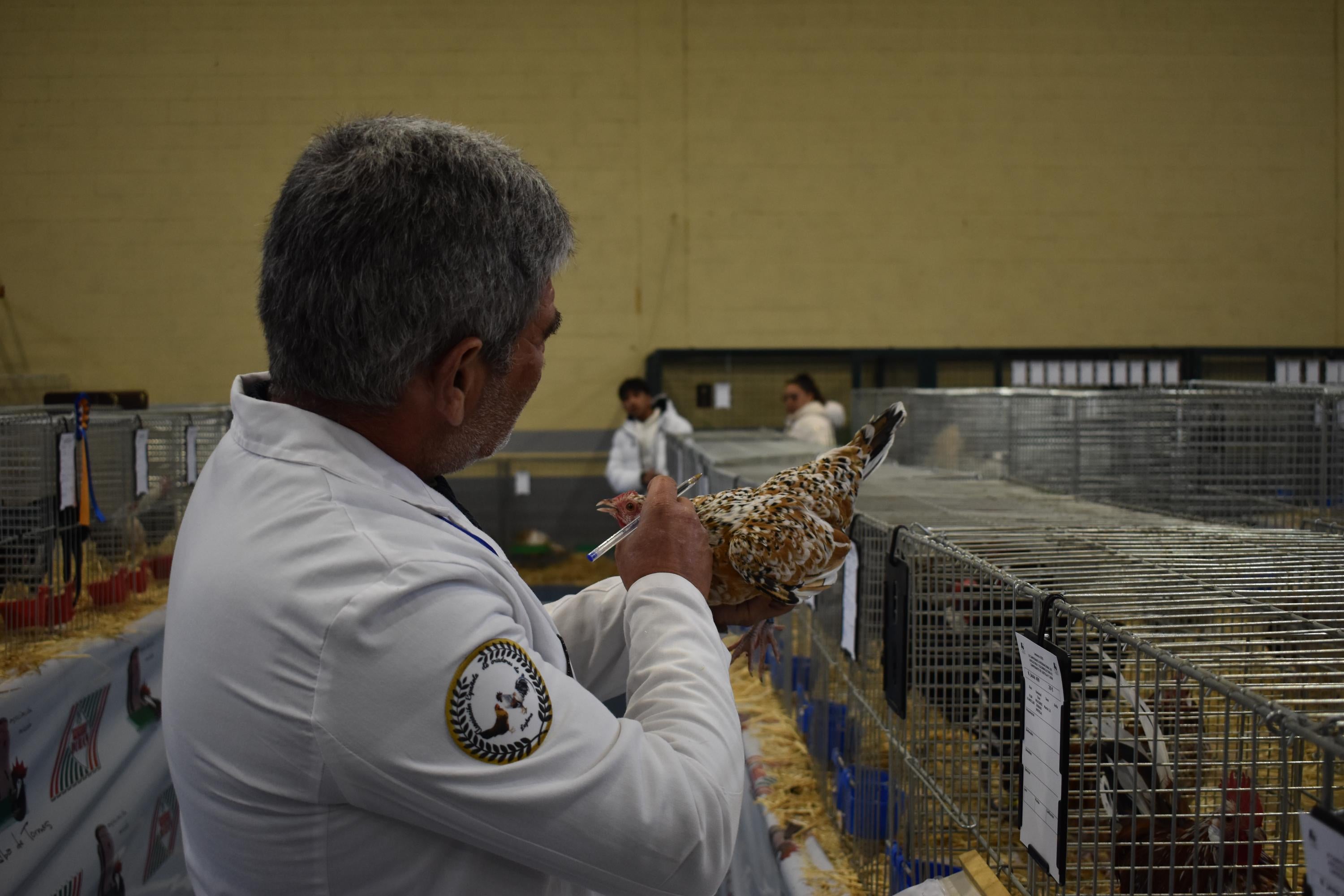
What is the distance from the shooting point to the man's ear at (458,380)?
103 centimetres

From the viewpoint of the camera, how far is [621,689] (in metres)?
1.50

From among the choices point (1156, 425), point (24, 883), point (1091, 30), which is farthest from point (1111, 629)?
point (1091, 30)

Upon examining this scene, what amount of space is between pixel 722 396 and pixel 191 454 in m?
4.96

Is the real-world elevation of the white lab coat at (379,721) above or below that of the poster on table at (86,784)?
above

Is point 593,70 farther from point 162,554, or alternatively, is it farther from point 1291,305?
point 1291,305

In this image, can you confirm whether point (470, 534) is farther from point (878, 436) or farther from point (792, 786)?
point (792, 786)

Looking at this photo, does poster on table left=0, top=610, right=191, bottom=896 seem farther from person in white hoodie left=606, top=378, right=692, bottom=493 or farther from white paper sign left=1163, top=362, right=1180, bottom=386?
white paper sign left=1163, top=362, right=1180, bottom=386

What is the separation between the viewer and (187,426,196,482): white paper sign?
20.1ft

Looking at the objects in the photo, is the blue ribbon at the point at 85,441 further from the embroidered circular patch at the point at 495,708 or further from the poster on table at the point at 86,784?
the embroidered circular patch at the point at 495,708

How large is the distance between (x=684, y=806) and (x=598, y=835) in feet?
0.28

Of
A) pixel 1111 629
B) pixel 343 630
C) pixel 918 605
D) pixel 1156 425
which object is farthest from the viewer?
pixel 1156 425

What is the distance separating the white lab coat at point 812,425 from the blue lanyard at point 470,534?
638 cm

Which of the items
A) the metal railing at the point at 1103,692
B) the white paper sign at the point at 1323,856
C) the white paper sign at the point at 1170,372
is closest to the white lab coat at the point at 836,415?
the white paper sign at the point at 1170,372

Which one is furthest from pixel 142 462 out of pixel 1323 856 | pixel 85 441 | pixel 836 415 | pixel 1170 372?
pixel 1170 372
